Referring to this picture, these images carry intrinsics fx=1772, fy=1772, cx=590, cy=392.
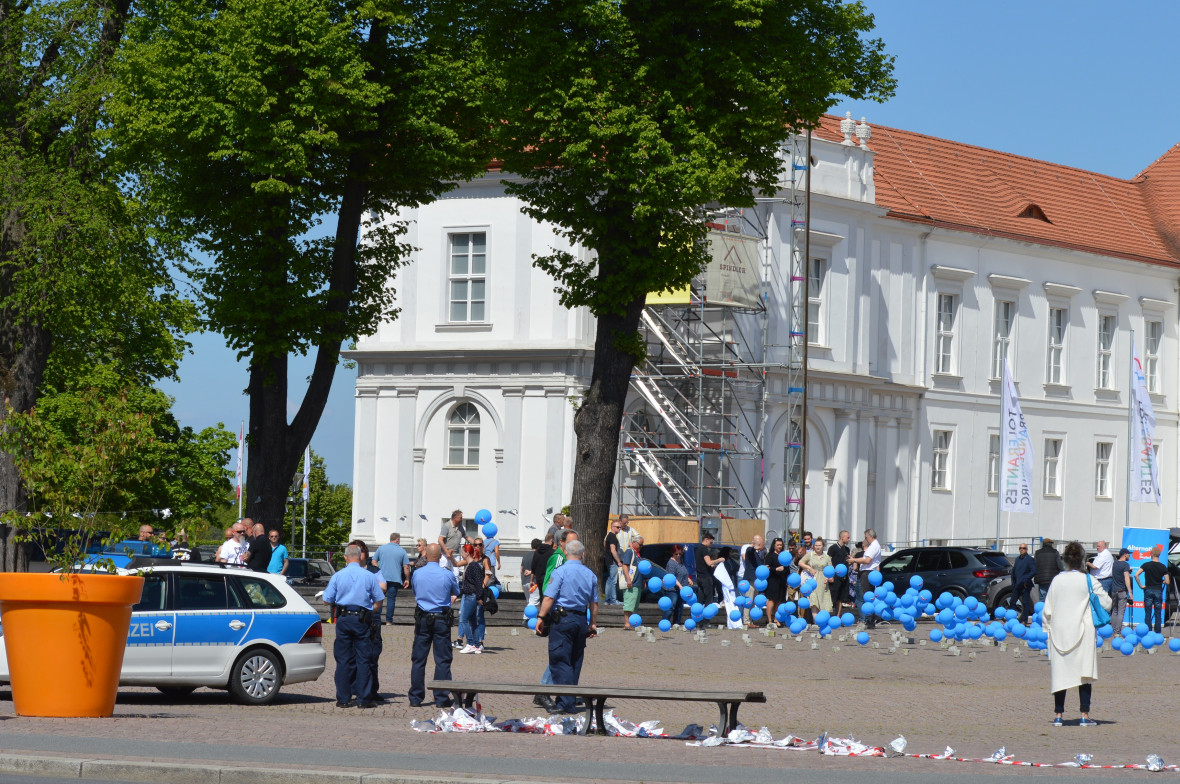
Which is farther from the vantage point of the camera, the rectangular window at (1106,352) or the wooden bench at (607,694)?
the rectangular window at (1106,352)

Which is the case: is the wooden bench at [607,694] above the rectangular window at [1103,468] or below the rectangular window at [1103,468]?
below

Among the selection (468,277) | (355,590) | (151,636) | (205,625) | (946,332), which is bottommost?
(151,636)

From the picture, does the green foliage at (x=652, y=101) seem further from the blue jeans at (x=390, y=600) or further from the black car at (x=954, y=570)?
the black car at (x=954, y=570)

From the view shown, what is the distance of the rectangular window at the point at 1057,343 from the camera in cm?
5722

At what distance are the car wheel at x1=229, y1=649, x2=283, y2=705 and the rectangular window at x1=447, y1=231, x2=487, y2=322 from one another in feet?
93.1

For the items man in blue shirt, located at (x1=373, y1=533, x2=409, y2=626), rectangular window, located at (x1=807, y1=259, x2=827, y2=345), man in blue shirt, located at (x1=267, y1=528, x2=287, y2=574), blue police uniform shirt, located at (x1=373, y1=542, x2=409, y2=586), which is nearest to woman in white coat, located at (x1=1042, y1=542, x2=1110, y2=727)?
man in blue shirt, located at (x1=373, y1=533, x2=409, y2=626)

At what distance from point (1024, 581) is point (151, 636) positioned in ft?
62.2

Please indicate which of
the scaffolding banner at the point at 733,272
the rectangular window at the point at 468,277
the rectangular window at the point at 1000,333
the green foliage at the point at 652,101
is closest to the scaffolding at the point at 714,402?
the scaffolding banner at the point at 733,272

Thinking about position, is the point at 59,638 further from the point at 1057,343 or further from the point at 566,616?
the point at 1057,343

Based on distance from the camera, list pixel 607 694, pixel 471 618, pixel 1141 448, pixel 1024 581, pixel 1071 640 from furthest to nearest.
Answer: pixel 1141 448 → pixel 1024 581 → pixel 471 618 → pixel 1071 640 → pixel 607 694

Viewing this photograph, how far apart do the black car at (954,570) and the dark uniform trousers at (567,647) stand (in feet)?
65.4

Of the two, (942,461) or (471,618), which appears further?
(942,461)

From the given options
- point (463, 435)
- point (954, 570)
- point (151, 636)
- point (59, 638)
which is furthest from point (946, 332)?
point (59, 638)

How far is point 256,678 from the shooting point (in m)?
17.7
